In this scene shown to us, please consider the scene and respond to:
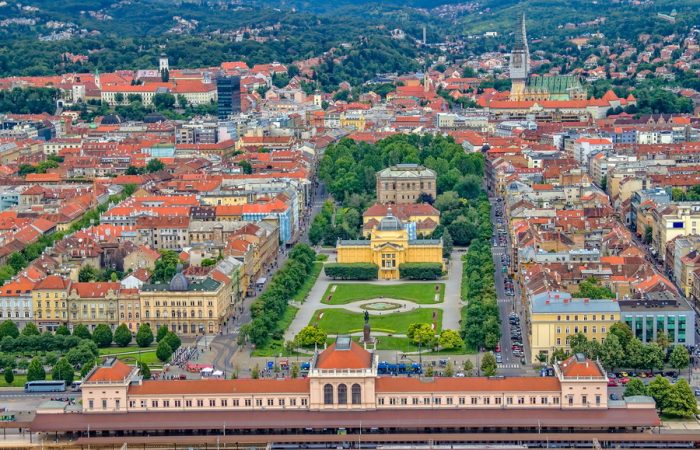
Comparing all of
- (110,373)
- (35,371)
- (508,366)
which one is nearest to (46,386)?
(35,371)

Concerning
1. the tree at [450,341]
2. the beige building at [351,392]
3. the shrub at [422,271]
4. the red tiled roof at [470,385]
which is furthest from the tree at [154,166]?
the red tiled roof at [470,385]

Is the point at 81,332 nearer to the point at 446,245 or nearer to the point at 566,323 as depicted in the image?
the point at 566,323

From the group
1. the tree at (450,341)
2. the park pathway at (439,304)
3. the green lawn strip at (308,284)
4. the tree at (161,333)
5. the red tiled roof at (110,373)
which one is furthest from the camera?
the green lawn strip at (308,284)

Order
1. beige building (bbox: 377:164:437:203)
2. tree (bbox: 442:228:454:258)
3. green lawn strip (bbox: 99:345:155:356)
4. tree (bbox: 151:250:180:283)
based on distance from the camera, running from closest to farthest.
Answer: green lawn strip (bbox: 99:345:155:356) < tree (bbox: 151:250:180:283) < tree (bbox: 442:228:454:258) < beige building (bbox: 377:164:437:203)

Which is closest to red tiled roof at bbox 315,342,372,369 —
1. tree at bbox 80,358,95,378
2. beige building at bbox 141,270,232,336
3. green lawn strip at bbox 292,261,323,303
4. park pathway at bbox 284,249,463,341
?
tree at bbox 80,358,95,378

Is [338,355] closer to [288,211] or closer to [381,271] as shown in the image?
[381,271]

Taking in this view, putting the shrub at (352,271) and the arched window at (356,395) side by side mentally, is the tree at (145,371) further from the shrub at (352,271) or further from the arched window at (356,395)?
the shrub at (352,271)

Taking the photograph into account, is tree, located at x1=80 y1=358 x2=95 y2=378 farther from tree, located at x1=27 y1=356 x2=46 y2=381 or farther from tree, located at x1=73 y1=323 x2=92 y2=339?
tree, located at x1=73 y1=323 x2=92 y2=339
